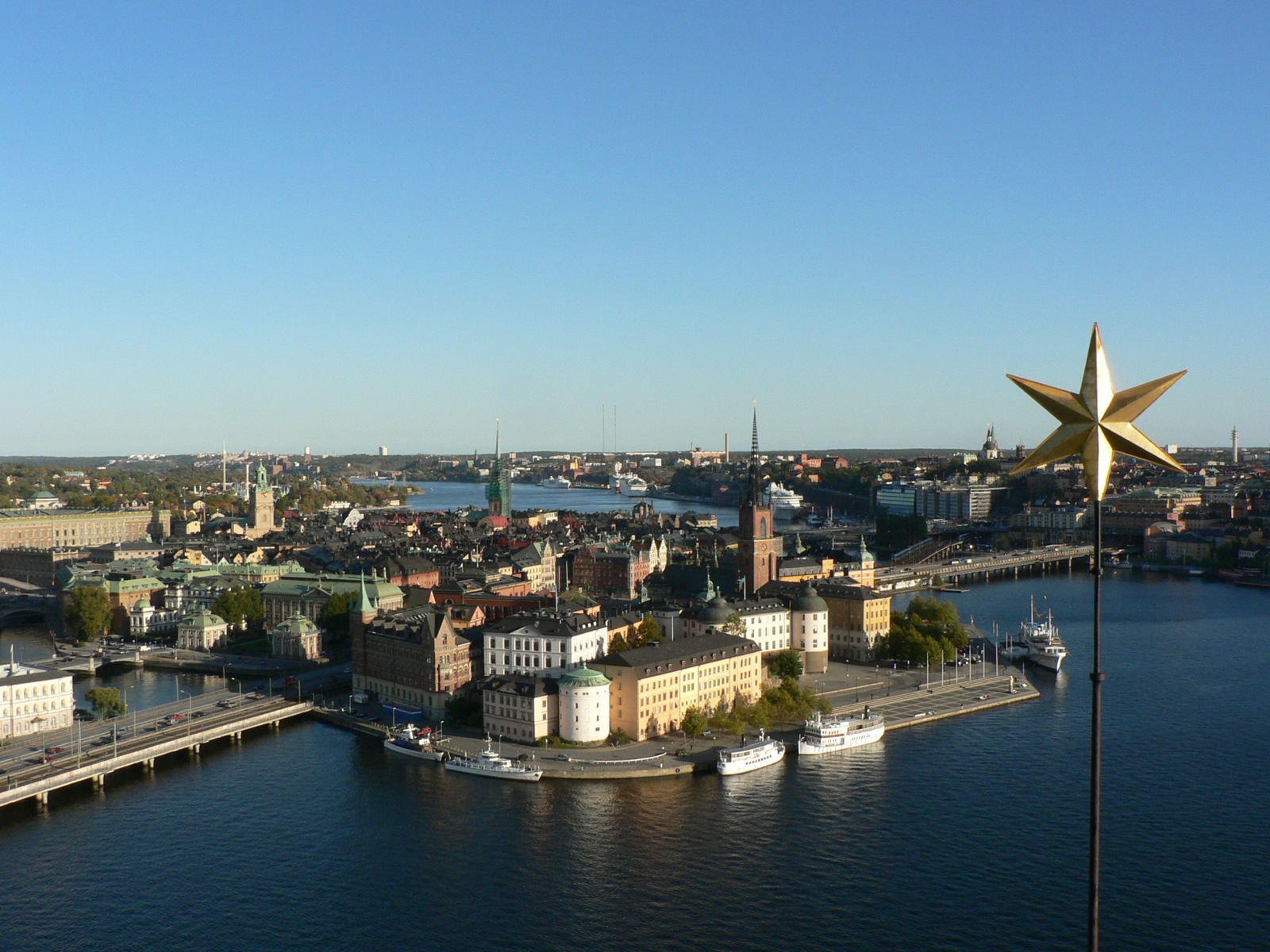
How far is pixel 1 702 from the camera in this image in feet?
104

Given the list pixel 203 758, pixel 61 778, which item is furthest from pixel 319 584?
pixel 61 778

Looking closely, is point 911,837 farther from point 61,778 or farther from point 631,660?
point 61,778

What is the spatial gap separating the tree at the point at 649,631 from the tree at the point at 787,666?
3921 mm

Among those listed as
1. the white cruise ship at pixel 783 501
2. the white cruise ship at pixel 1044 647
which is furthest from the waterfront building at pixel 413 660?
the white cruise ship at pixel 783 501

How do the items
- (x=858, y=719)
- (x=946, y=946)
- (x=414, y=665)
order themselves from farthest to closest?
1. (x=414, y=665)
2. (x=858, y=719)
3. (x=946, y=946)

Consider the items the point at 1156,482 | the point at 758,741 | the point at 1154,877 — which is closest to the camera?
the point at 1154,877

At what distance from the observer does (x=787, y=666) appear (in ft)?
125

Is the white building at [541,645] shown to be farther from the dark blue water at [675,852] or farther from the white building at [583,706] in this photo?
the dark blue water at [675,852]

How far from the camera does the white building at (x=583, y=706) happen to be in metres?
31.0

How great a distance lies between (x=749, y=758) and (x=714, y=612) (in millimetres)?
10885

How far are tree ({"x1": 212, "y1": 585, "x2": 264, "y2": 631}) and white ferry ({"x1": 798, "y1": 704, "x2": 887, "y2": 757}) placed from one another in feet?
88.4

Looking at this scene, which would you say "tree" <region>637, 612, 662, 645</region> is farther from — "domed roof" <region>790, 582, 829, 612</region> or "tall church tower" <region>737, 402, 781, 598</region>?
"tall church tower" <region>737, 402, 781, 598</region>

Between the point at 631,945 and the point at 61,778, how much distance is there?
15574 mm

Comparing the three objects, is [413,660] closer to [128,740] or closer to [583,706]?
[583,706]
